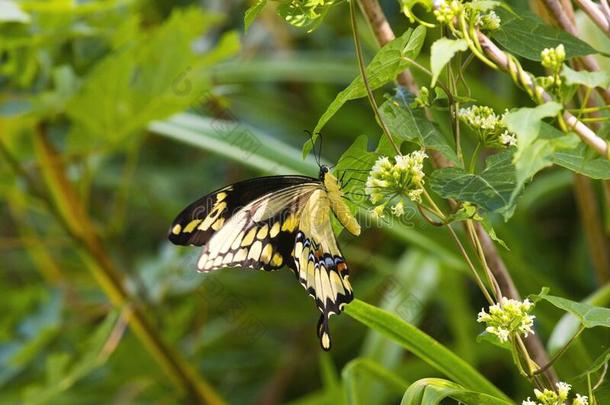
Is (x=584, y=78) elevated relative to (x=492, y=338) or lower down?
elevated

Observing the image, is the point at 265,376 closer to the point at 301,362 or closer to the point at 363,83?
the point at 301,362

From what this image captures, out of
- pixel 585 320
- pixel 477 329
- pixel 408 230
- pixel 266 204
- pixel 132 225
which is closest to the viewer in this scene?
pixel 585 320

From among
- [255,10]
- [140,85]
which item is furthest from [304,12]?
[140,85]

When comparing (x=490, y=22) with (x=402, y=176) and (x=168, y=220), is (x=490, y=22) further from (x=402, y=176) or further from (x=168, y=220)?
(x=168, y=220)

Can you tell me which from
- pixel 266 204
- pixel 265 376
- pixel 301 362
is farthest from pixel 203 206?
pixel 265 376

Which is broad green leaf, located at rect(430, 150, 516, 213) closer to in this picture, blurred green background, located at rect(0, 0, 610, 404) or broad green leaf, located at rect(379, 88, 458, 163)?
broad green leaf, located at rect(379, 88, 458, 163)
